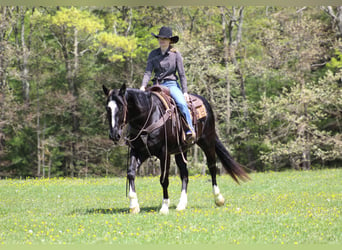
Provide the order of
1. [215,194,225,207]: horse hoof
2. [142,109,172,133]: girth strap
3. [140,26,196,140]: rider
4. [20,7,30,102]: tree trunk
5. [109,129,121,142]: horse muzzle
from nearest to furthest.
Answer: [109,129,121,142]: horse muzzle
[142,109,172,133]: girth strap
[140,26,196,140]: rider
[215,194,225,207]: horse hoof
[20,7,30,102]: tree trunk

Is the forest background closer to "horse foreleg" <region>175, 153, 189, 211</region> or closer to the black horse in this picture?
"horse foreleg" <region>175, 153, 189, 211</region>

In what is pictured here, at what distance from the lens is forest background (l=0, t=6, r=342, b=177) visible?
106 ft

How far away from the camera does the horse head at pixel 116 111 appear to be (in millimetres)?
10156

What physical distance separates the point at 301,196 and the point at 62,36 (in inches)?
1061

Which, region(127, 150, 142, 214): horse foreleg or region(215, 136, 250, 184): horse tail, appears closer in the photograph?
region(127, 150, 142, 214): horse foreleg

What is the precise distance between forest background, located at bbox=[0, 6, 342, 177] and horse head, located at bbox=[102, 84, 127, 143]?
2009 cm

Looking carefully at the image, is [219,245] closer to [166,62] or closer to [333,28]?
[166,62]

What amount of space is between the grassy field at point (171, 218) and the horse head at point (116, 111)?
67.6 inches

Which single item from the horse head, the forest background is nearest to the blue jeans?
the horse head

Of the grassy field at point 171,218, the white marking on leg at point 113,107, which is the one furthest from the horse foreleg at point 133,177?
the white marking on leg at point 113,107

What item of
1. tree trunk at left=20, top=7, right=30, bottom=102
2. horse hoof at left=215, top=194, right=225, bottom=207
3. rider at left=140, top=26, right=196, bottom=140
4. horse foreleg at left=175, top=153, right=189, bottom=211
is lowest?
horse hoof at left=215, top=194, right=225, bottom=207

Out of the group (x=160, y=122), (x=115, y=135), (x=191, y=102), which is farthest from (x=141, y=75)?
(x=115, y=135)

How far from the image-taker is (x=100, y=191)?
59.5ft

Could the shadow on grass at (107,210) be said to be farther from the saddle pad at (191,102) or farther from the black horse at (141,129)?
the saddle pad at (191,102)
